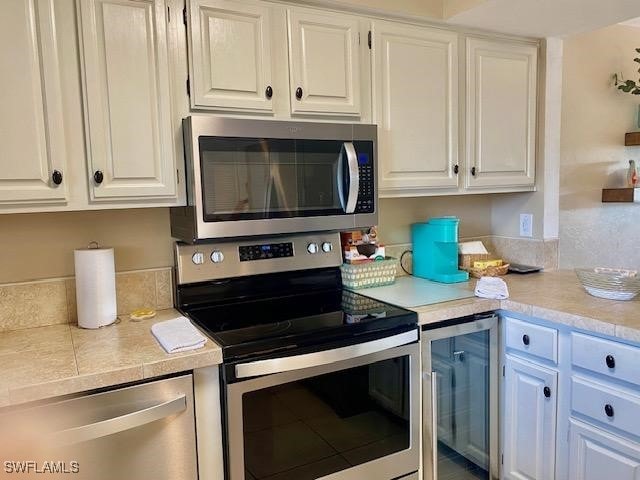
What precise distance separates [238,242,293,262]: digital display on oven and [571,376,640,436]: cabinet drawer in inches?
46.7

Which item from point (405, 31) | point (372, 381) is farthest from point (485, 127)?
point (372, 381)

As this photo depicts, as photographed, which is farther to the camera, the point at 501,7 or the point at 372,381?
the point at 501,7

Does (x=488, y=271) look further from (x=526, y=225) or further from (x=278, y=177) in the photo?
(x=278, y=177)

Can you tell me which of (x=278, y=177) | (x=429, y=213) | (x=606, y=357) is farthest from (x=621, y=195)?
(x=278, y=177)

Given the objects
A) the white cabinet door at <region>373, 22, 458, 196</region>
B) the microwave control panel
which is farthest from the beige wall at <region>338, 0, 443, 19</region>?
the microwave control panel

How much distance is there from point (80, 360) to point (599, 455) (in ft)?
5.58

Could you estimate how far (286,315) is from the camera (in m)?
1.86

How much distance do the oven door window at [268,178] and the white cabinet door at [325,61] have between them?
0.18 metres

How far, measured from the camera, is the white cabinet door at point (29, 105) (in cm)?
148

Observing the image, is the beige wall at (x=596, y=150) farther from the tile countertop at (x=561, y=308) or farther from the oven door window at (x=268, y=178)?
the oven door window at (x=268, y=178)

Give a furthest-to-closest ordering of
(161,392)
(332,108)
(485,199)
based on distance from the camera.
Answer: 1. (485,199)
2. (332,108)
3. (161,392)

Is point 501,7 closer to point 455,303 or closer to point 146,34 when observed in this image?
point 455,303

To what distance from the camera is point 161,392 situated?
1420 mm

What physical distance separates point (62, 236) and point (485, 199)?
83.4 inches
